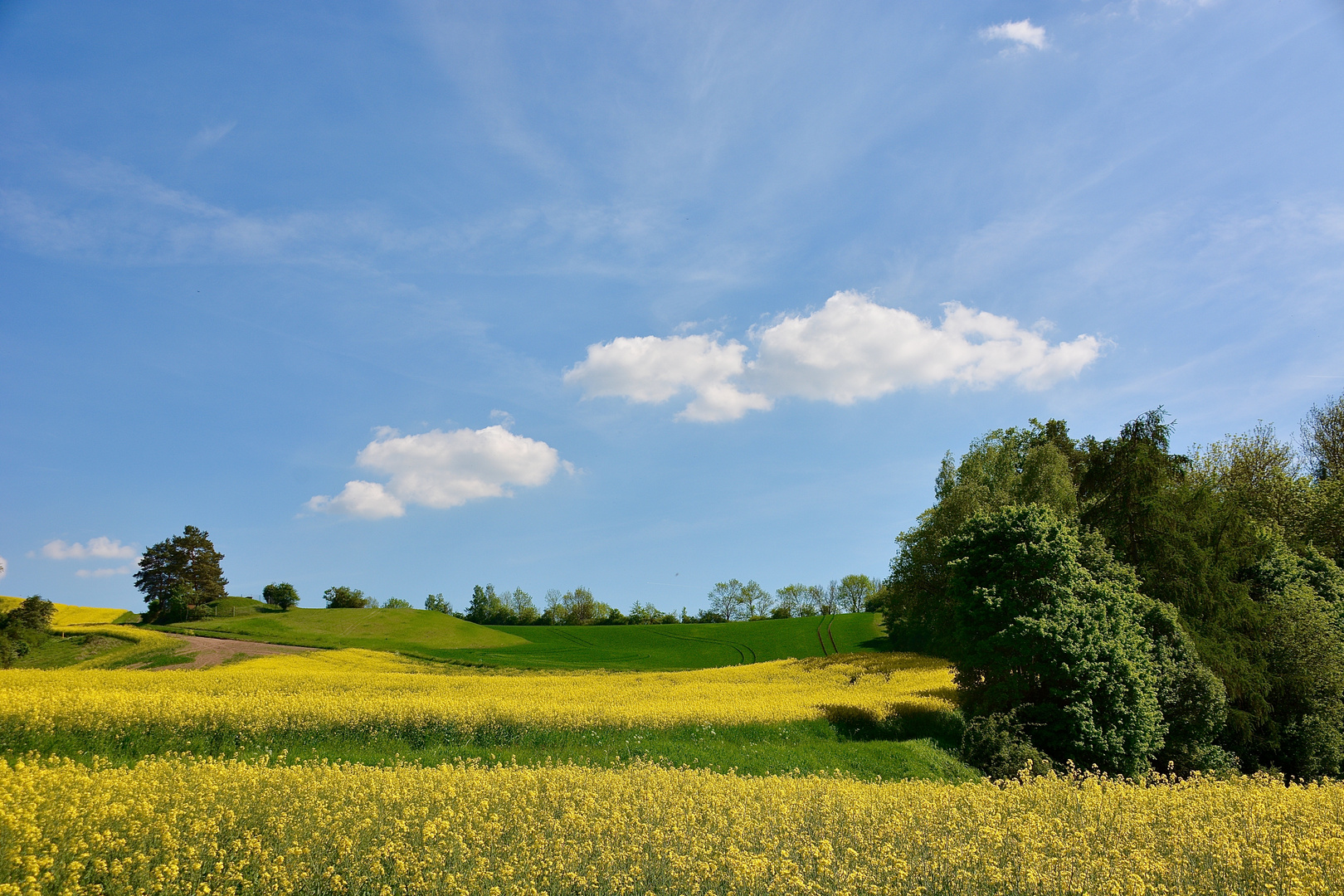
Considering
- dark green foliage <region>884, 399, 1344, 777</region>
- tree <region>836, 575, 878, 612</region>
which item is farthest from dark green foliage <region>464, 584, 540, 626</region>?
Answer: dark green foliage <region>884, 399, 1344, 777</region>

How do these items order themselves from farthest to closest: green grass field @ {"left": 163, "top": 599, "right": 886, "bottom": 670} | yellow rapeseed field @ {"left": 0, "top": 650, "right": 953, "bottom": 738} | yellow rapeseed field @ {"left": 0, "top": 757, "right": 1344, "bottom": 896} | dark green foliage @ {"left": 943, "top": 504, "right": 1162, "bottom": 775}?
green grass field @ {"left": 163, "top": 599, "right": 886, "bottom": 670}, dark green foliage @ {"left": 943, "top": 504, "right": 1162, "bottom": 775}, yellow rapeseed field @ {"left": 0, "top": 650, "right": 953, "bottom": 738}, yellow rapeseed field @ {"left": 0, "top": 757, "right": 1344, "bottom": 896}

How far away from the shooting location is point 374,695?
850 inches

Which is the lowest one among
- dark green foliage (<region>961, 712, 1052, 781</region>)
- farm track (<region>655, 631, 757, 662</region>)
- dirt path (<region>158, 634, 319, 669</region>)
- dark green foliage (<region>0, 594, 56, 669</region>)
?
farm track (<region>655, 631, 757, 662</region>)

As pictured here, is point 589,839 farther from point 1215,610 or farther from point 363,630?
point 363,630

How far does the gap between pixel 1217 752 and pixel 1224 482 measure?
2600cm

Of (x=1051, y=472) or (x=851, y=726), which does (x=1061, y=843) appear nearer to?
(x=851, y=726)

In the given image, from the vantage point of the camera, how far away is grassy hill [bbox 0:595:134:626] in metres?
59.7

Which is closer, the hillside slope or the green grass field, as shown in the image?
the hillside slope

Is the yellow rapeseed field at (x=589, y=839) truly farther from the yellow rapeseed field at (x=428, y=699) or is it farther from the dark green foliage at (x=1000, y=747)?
the yellow rapeseed field at (x=428, y=699)

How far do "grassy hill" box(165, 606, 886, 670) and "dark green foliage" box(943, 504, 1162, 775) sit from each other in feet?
111

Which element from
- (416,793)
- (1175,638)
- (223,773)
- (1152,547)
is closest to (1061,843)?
(416,793)

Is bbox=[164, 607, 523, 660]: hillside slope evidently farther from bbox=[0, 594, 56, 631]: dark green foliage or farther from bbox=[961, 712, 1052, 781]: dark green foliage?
bbox=[961, 712, 1052, 781]: dark green foliage

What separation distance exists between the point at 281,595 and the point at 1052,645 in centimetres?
7053

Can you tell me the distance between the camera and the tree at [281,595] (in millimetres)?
68062
